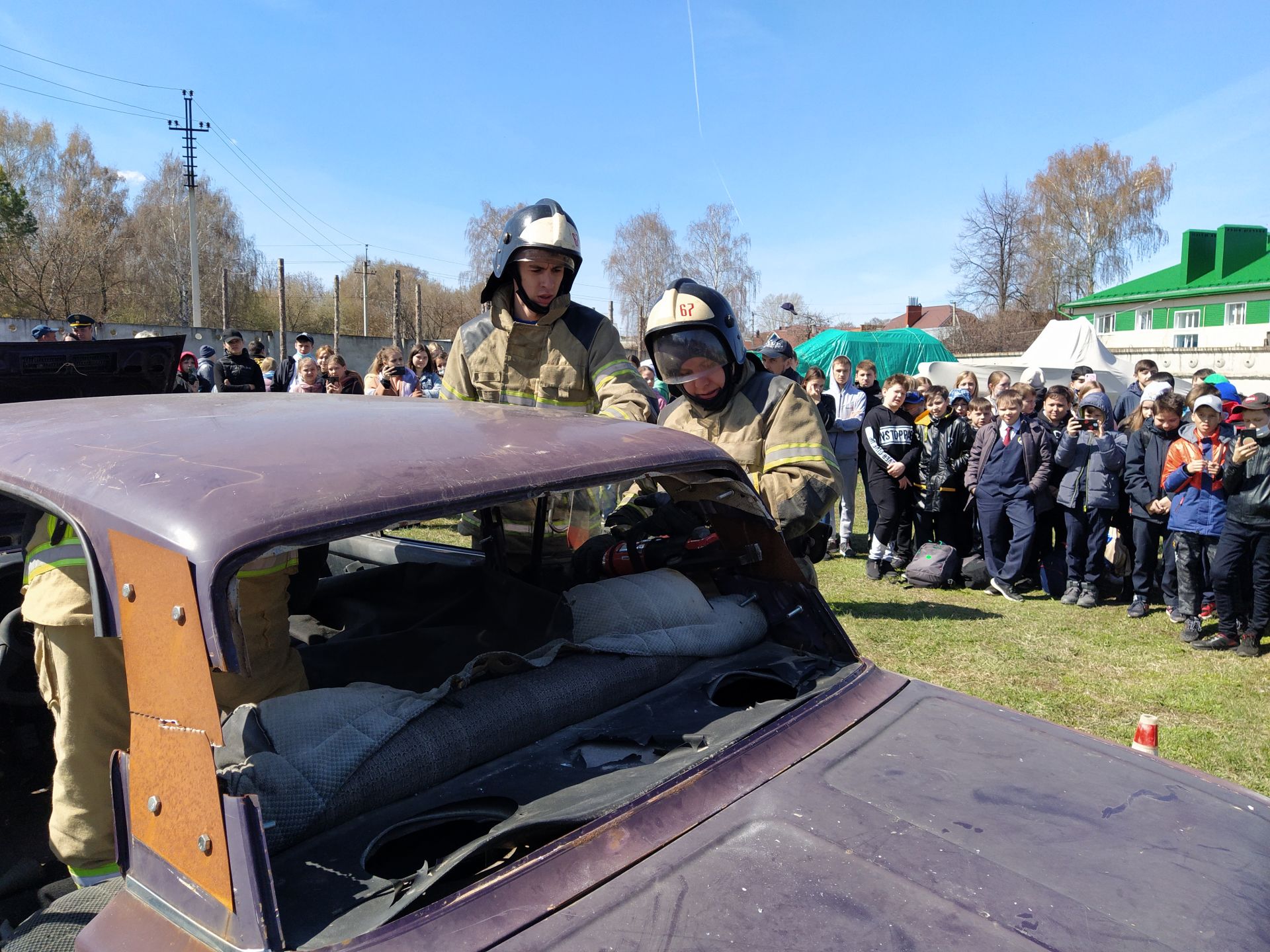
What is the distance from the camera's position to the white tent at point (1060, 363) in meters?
16.0

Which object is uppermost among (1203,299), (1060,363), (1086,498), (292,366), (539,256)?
(1203,299)

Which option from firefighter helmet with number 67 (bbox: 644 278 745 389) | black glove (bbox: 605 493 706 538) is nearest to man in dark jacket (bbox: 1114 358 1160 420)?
firefighter helmet with number 67 (bbox: 644 278 745 389)

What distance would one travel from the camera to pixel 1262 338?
29719mm

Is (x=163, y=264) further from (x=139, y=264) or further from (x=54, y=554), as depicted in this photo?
(x=54, y=554)

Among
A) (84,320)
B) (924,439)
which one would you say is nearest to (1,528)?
(924,439)

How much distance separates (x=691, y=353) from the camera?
3309 millimetres

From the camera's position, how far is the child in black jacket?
26.0 ft

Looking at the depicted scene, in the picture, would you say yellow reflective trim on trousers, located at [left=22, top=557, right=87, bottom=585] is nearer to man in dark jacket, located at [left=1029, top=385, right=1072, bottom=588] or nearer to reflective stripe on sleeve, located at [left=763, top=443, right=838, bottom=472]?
reflective stripe on sleeve, located at [left=763, top=443, right=838, bottom=472]

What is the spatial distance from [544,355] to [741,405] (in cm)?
86

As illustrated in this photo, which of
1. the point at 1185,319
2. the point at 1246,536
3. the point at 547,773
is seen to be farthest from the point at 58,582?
the point at 1185,319

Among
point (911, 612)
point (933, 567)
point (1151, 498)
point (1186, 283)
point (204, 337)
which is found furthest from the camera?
point (1186, 283)

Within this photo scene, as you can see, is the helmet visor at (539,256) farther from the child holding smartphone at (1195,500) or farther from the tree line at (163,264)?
the tree line at (163,264)

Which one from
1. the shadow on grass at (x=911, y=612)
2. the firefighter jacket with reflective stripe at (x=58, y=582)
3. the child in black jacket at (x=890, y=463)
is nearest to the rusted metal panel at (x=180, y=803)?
the firefighter jacket with reflective stripe at (x=58, y=582)

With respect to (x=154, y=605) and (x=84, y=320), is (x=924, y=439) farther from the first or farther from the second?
(x=84, y=320)
